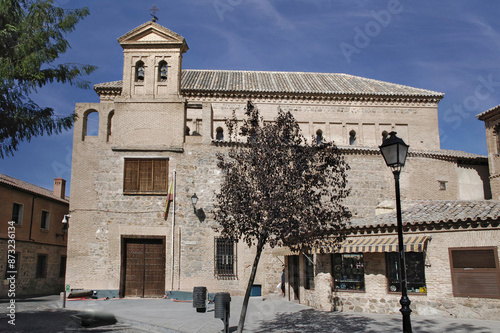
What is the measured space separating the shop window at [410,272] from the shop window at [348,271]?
916 mm

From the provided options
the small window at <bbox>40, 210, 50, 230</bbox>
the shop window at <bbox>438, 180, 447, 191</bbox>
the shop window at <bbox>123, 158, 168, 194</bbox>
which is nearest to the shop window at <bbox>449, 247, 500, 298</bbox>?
the shop window at <bbox>123, 158, 168, 194</bbox>

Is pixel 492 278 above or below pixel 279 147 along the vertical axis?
below

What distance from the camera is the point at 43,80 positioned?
30.7 ft

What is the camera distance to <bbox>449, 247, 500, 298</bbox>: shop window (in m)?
12.1

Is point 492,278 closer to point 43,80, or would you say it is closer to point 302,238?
point 302,238

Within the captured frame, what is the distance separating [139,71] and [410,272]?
1530 centimetres

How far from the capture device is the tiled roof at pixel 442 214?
12.6m

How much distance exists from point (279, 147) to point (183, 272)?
10.2m

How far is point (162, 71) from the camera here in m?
21.3

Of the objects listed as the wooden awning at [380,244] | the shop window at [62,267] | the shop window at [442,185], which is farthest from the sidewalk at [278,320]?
the shop window at [62,267]

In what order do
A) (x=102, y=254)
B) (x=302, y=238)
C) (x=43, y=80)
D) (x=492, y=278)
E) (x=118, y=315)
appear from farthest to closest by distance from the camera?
1. (x=102, y=254)
2. (x=118, y=315)
3. (x=492, y=278)
4. (x=302, y=238)
5. (x=43, y=80)

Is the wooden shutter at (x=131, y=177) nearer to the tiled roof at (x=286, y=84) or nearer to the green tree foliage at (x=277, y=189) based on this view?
the tiled roof at (x=286, y=84)

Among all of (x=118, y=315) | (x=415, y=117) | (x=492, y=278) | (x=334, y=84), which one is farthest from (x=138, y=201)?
(x=415, y=117)

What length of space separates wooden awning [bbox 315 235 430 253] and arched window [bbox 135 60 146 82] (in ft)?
40.6
